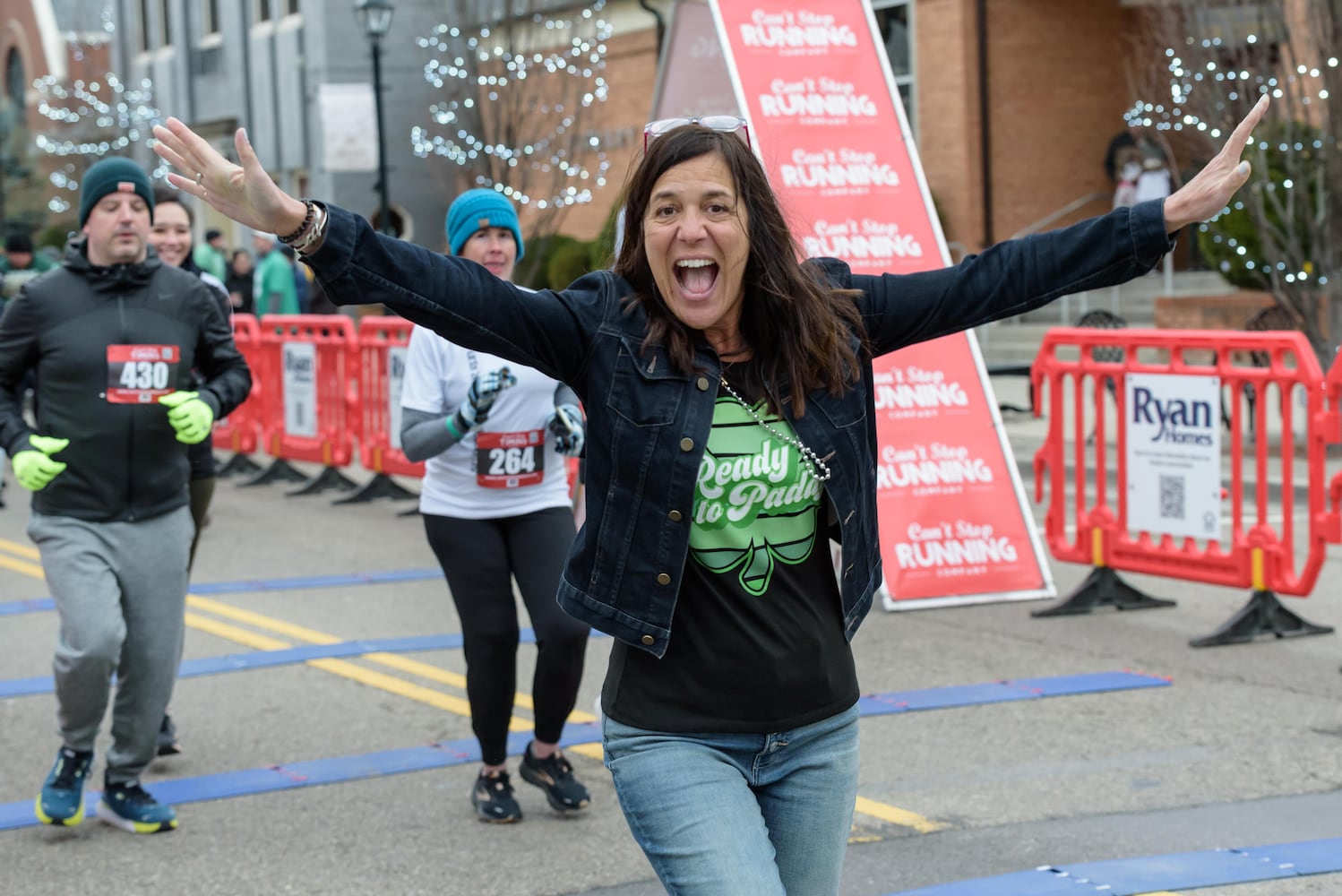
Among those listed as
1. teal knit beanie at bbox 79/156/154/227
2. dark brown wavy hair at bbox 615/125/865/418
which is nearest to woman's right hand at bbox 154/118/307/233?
dark brown wavy hair at bbox 615/125/865/418

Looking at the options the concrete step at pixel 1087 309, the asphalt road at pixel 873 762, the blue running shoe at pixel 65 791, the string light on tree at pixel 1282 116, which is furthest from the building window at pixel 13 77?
the blue running shoe at pixel 65 791

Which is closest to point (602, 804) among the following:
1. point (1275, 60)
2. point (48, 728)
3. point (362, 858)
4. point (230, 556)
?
point (362, 858)

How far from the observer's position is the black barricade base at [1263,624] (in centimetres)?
830

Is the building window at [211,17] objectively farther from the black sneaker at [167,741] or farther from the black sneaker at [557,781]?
the black sneaker at [557,781]

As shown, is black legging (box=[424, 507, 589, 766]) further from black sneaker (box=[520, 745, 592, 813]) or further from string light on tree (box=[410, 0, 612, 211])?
string light on tree (box=[410, 0, 612, 211])

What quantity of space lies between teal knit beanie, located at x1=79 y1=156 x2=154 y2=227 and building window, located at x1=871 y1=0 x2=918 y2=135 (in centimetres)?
2009

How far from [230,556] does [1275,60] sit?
1083cm

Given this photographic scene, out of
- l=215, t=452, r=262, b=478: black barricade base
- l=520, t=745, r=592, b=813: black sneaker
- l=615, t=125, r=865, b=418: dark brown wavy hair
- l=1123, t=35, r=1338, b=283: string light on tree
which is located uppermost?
l=1123, t=35, r=1338, b=283: string light on tree

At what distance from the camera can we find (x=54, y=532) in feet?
18.8

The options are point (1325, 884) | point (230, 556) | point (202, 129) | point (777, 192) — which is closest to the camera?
point (777, 192)

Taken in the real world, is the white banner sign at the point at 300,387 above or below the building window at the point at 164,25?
below

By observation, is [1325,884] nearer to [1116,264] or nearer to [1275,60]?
[1116,264]

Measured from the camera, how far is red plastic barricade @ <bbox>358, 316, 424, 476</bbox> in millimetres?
13969

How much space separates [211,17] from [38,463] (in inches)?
1455
